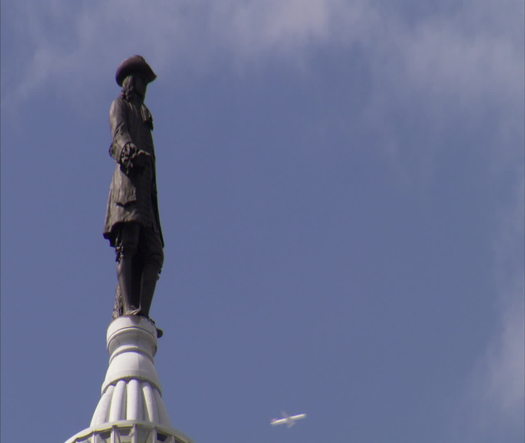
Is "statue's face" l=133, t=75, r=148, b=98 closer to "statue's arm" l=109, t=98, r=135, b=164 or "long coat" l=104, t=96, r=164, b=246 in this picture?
"long coat" l=104, t=96, r=164, b=246

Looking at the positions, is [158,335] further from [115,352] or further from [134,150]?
[134,150]

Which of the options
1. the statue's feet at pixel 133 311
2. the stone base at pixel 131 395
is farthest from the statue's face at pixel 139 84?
the stone base at pixel 131 395

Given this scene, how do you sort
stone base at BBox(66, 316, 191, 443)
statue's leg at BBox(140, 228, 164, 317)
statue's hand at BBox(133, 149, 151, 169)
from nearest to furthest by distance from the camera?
stone base at BBox(66, 316, 191, 443) → statue's leg at BBox(140, 228, 164, 317) → statue's hand at BBox(133, 149, 151, 169)

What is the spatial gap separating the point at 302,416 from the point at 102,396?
255cm

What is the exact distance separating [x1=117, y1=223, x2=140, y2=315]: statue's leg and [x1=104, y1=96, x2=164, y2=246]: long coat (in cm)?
12

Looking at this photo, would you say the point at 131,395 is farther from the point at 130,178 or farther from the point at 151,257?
the point at 130,178

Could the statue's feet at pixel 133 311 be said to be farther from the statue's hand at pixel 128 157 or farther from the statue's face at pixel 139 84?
the statue's face at pixel 139 84

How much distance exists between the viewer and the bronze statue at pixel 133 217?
20.5 m

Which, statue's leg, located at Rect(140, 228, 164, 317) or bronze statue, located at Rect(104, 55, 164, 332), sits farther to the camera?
statue's leg, located at Rect(140, 228, 164, 317)

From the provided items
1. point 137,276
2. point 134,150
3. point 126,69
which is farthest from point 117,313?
point 126,69

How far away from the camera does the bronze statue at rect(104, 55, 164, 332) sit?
20.5 metres

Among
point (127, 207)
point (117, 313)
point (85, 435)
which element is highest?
point (127, 207)

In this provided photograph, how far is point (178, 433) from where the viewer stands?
712 inches

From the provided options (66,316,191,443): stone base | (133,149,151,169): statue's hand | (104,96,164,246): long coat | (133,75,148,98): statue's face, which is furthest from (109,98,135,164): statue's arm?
(66,316,191,443): stone base
